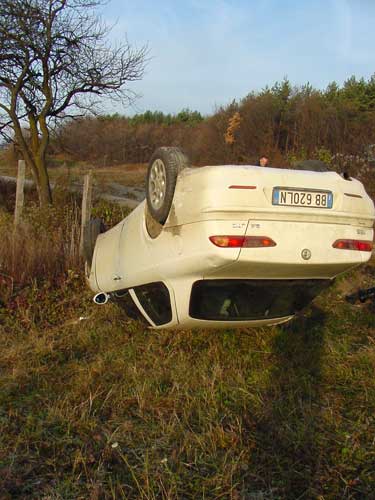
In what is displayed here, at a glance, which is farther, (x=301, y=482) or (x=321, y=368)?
(x=321, y=368)

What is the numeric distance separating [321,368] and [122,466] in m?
2.19

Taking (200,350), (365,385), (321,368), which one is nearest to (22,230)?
(200,350)

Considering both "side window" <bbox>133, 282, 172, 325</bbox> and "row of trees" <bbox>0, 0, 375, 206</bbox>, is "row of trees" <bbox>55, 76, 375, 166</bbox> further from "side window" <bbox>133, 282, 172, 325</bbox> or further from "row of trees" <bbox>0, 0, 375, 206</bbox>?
"side window" <bbox>133, 282, 172, 325</bbox>

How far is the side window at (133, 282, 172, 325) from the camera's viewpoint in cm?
401

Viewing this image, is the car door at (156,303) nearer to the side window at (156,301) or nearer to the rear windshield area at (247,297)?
the side window at (156,301)

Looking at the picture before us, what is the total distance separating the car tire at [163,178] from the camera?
3.62 metres

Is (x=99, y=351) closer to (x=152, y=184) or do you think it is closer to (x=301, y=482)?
(x=152, y=184)

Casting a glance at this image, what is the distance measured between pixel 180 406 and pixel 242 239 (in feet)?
4.51

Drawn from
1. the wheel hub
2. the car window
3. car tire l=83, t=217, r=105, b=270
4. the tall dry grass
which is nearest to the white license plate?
the wheel hub

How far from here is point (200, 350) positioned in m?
4.68

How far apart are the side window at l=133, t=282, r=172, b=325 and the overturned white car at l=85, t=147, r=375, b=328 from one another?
1cm

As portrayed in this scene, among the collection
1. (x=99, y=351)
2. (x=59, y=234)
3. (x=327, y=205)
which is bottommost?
(x=99, y=351)

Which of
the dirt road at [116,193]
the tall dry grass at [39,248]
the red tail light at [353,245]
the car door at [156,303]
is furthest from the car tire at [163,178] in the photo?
the dirt road at [116,193]

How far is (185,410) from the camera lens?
3.61m
